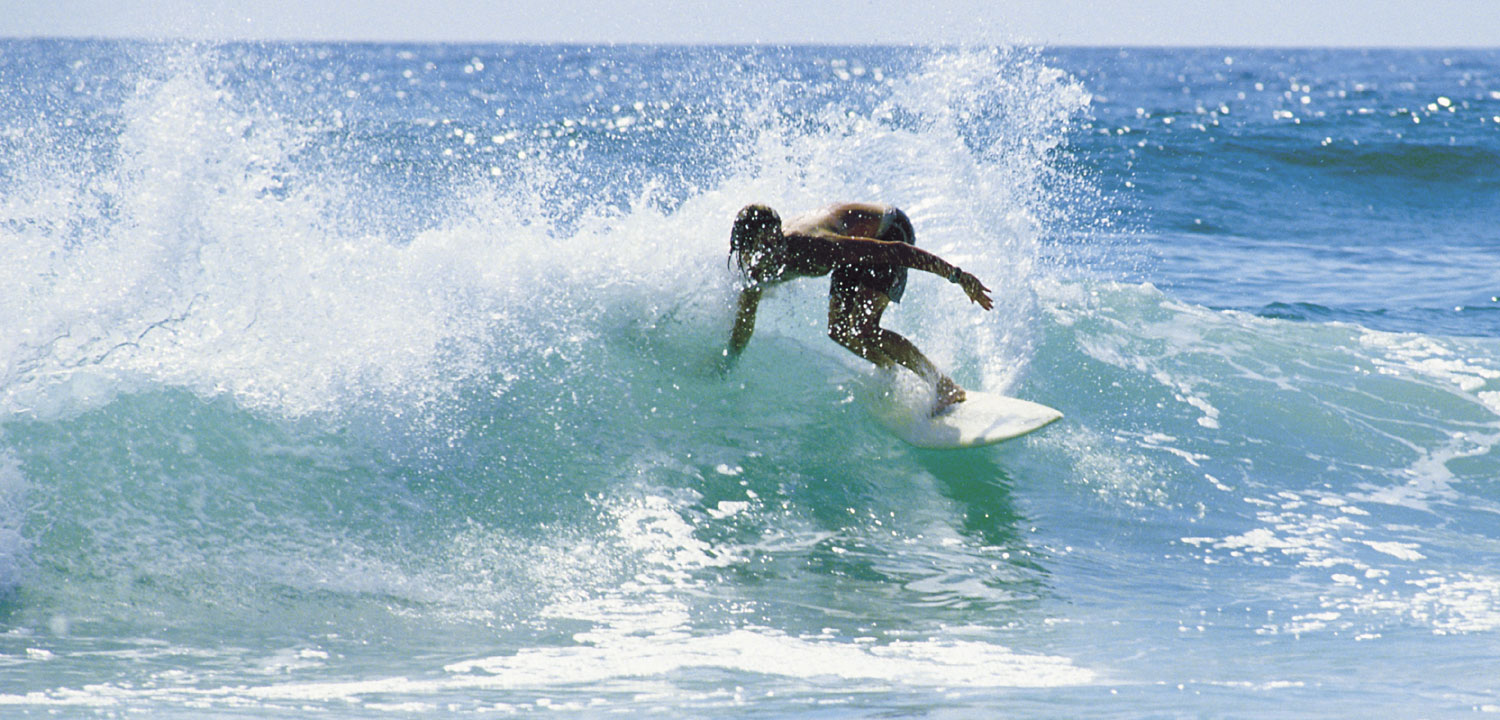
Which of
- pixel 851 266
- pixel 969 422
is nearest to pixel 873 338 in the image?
pixel 851 266

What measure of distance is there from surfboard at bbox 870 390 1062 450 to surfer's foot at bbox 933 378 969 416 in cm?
2

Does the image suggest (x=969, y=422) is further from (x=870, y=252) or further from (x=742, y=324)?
(x=742, y=324)

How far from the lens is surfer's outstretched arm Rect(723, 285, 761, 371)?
18.4 feet

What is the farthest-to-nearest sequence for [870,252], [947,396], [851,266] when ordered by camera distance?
[947,396] → [851,266] → [870,252]

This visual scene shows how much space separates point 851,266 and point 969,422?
94cm

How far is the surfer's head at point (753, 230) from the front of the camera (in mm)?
5098

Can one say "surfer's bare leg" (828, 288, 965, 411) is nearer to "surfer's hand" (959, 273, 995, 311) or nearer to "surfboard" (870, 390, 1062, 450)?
"surfboard" (870, 390, 1062, 450)

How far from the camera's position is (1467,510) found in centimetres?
568

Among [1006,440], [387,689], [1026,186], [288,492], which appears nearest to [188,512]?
[288,492]

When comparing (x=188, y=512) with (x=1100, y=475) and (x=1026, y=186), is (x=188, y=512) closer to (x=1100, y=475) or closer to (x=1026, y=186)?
(x=1100, y=475)

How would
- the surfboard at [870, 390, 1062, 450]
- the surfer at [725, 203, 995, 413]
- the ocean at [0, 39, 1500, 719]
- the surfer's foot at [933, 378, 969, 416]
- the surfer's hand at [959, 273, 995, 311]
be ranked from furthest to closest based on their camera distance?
the surfer's foot at [933, 378, 969, 416], the surfboard at [870, 390, 1062, 450], the surfer at [725, 203, 995, 413], the surfer's hand at [959, 273, 995, 311], the ocean at [0, 39, 1500, 719]

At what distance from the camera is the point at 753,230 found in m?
5.14

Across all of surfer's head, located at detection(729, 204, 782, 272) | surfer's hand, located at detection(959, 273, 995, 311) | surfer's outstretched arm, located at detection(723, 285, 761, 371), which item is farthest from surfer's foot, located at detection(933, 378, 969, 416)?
Result: surfer's head, located at detection(729, 204, 782, 272)

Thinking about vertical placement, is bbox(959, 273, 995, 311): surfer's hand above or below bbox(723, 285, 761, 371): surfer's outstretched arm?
below
